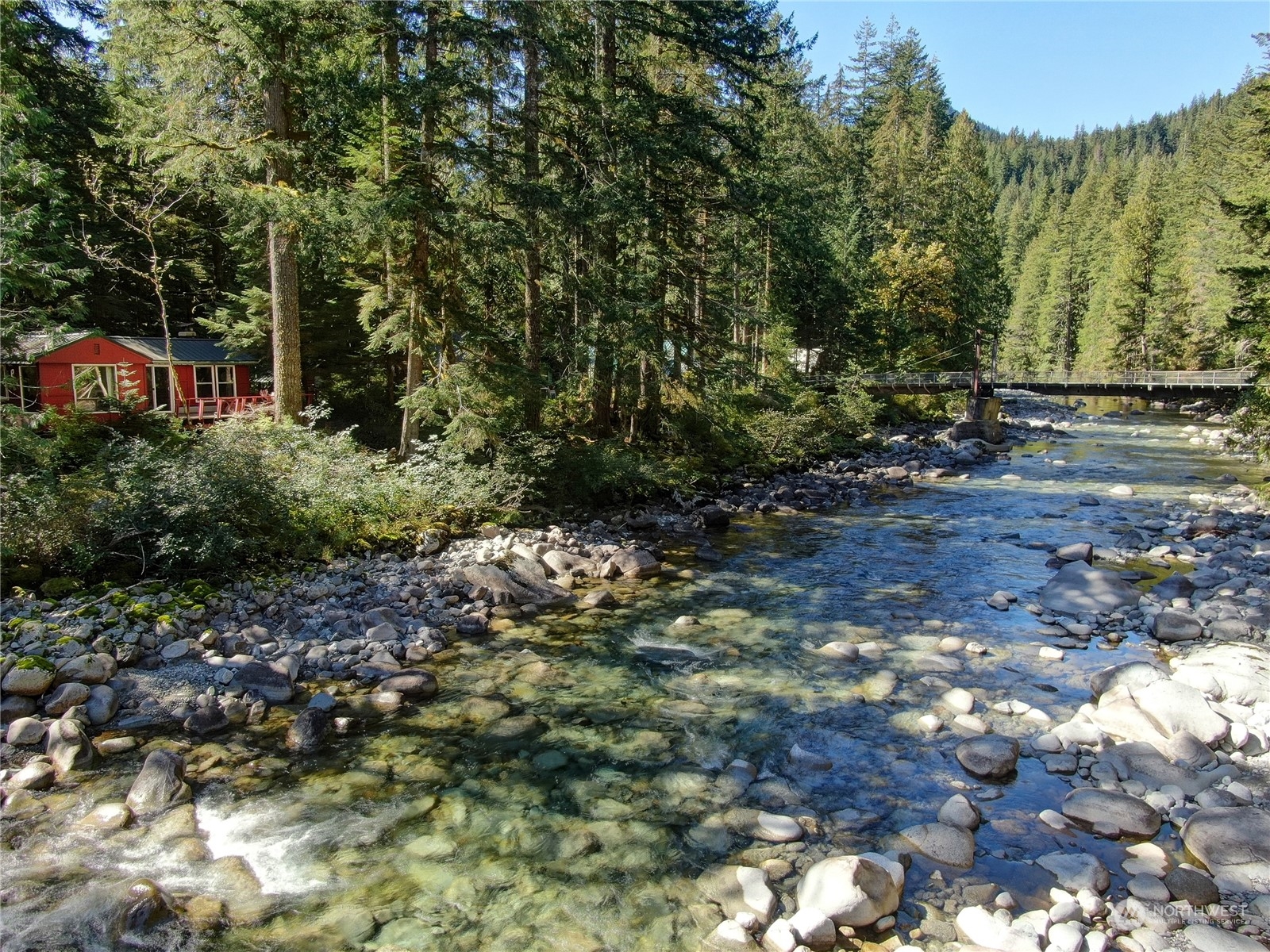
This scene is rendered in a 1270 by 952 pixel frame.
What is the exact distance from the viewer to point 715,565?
1313cm

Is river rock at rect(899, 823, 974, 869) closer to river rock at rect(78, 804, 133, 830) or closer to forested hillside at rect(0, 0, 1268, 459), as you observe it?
river rock at rect(78, 804, 133, 830)

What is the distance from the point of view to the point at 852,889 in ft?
15.6

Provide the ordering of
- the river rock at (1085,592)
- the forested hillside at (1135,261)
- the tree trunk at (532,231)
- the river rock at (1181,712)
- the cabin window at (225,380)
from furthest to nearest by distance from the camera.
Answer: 1. the forested hillside at (1135,261)
2. the cabin window at (225,380)
3. the tree trunk at (532,231)
4. the river rock at (1085,592)
5. the river rock at (1181,712)

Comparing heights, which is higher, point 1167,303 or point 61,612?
point 1167,303

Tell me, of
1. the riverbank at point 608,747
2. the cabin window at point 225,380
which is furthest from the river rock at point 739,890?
the cabin window at point 225,380

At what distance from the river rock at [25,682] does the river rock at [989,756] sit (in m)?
8.38

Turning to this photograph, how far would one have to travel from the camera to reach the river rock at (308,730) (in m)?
6.77

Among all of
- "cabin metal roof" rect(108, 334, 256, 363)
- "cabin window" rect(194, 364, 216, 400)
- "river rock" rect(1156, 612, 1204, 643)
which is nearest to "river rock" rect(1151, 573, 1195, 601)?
"river rock" rect(1156, 612, 1204, 643)

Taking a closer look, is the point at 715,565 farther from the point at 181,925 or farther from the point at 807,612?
the point at 181,925

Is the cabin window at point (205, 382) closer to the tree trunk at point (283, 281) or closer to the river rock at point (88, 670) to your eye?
the tree trunk at point (283, 281)

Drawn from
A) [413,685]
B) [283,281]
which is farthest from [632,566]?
[283,281]

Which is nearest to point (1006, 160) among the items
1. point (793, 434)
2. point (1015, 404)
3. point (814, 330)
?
point (1015, 404)

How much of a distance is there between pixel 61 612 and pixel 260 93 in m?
9.64

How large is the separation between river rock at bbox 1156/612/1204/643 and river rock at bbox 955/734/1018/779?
4171 millimetres
